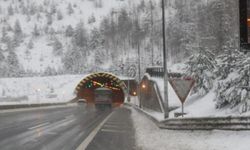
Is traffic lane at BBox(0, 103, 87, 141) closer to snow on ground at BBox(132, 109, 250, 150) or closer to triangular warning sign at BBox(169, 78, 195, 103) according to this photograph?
snow on ground at BBox(132, 109, 250, 150)

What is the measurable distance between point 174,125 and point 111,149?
9.06 metres

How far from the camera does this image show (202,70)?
38656 millimetres

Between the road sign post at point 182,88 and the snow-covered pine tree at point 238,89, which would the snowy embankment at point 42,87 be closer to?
the snow-covered pine tree at point 238,89

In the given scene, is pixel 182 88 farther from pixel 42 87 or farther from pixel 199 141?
pixel 42 87

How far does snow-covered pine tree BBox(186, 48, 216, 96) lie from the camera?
36906 millimetres

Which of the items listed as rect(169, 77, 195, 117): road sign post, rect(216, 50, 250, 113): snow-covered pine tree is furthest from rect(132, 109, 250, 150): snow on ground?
rect(216, 50, 250, 113): snow-covered pine tree

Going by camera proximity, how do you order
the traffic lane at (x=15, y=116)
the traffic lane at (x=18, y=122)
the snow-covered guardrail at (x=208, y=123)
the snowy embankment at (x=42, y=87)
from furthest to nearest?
1. the snowy embankment at (x=42, y=87)
2. the traffic lane at (x=15, y=116)
3. the traffic lane at (x=18, y=122)
4. the snow-covered guardrail at (x=208, y=123)

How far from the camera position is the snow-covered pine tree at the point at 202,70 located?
1453 inches

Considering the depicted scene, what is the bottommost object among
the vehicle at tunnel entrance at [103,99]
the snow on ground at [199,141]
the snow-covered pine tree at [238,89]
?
the vehicle at tunnel entrance at [103,99]

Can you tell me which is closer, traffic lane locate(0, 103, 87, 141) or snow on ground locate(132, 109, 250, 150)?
snow on ground locate(132, 109, 250, 150)

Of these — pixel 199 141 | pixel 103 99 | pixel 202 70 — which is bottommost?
pixel 103 99

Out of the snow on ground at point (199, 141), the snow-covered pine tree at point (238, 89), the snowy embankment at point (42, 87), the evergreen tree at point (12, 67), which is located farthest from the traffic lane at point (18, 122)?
the evergreen tree at point (12, 67)

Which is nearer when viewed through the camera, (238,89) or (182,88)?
(238,89)

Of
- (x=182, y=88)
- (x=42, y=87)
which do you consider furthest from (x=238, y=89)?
(x=42, y=87)
